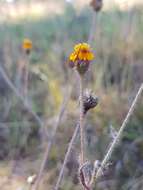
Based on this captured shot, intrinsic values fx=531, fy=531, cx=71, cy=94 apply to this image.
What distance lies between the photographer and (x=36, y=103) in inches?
128

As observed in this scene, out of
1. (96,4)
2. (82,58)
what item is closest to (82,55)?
(82,58)

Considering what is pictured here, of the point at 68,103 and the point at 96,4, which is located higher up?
the point at 96,4

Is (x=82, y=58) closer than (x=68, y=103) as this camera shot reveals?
Yes

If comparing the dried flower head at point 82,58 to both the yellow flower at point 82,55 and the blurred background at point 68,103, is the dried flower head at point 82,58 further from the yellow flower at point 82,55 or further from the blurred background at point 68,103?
the blurred background at point 68,103

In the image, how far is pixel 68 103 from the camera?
2.83m

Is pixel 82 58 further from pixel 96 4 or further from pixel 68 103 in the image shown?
pixel 68 103

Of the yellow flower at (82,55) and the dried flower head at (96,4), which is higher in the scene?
the yellow flower at (82,55)

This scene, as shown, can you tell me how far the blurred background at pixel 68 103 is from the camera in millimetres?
2459

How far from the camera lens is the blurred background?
96.8 inches

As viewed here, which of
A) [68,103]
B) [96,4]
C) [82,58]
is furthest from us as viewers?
[68,103]

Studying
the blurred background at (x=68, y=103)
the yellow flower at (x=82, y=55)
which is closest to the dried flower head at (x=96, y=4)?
the blurred background at (x=68, y=103)

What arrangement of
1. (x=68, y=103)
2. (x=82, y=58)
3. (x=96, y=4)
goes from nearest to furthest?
(x=82, y=58) → (x=96, y=4) → (x=68, y=103)

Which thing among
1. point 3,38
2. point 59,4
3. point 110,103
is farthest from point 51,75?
point 59,4

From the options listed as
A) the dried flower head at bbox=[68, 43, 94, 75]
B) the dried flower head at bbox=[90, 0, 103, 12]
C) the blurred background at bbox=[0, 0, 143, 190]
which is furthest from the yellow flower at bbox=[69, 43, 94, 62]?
the dried flower head at bbox=[90, 0, 103, 12]
